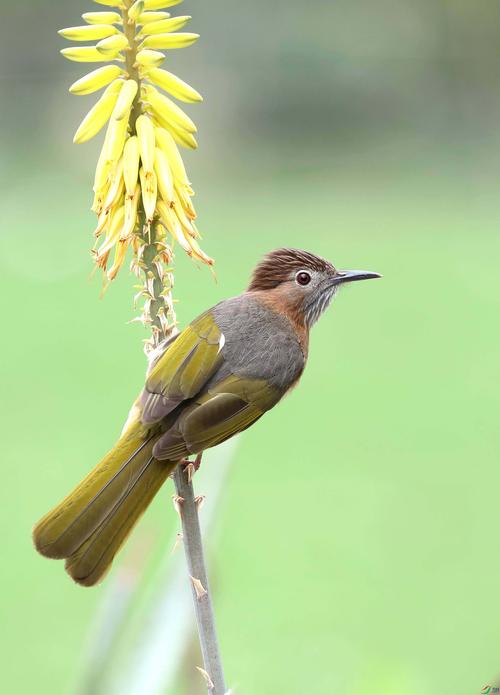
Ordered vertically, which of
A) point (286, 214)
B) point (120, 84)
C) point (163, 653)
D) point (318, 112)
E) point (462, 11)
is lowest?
point (163, 653)

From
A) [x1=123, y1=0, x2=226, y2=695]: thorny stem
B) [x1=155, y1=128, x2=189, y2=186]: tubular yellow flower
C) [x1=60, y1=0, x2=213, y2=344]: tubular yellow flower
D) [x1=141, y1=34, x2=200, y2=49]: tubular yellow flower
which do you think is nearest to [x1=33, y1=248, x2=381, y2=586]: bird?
[x1=123, y1=0, x2=226, y2=695]: thorny stem

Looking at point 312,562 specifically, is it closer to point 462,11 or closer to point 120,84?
point 120,84

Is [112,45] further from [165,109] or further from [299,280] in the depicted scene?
[299,280]

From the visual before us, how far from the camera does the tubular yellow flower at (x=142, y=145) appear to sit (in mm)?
2131

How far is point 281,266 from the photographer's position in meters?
3.08

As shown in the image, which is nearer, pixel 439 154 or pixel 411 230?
pixel 411 230

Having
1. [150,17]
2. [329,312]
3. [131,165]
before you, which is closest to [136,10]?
[150,17]

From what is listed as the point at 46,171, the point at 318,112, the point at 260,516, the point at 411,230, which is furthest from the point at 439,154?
the point at 260,516

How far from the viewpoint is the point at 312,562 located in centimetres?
706

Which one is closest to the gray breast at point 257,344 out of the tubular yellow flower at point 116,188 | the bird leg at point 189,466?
the bird leg at point 189,466

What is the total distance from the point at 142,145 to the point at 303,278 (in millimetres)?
989

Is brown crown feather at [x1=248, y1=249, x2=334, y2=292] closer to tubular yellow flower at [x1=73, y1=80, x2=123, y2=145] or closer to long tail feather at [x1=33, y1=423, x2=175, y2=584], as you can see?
long tail feather at [x1=33, y1=423, x2=175, y2=584]

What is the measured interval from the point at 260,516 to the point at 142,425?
541 centimetres

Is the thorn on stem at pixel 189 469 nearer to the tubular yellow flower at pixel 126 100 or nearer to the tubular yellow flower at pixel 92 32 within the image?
the tubular yellow flower at pixel 126 100
